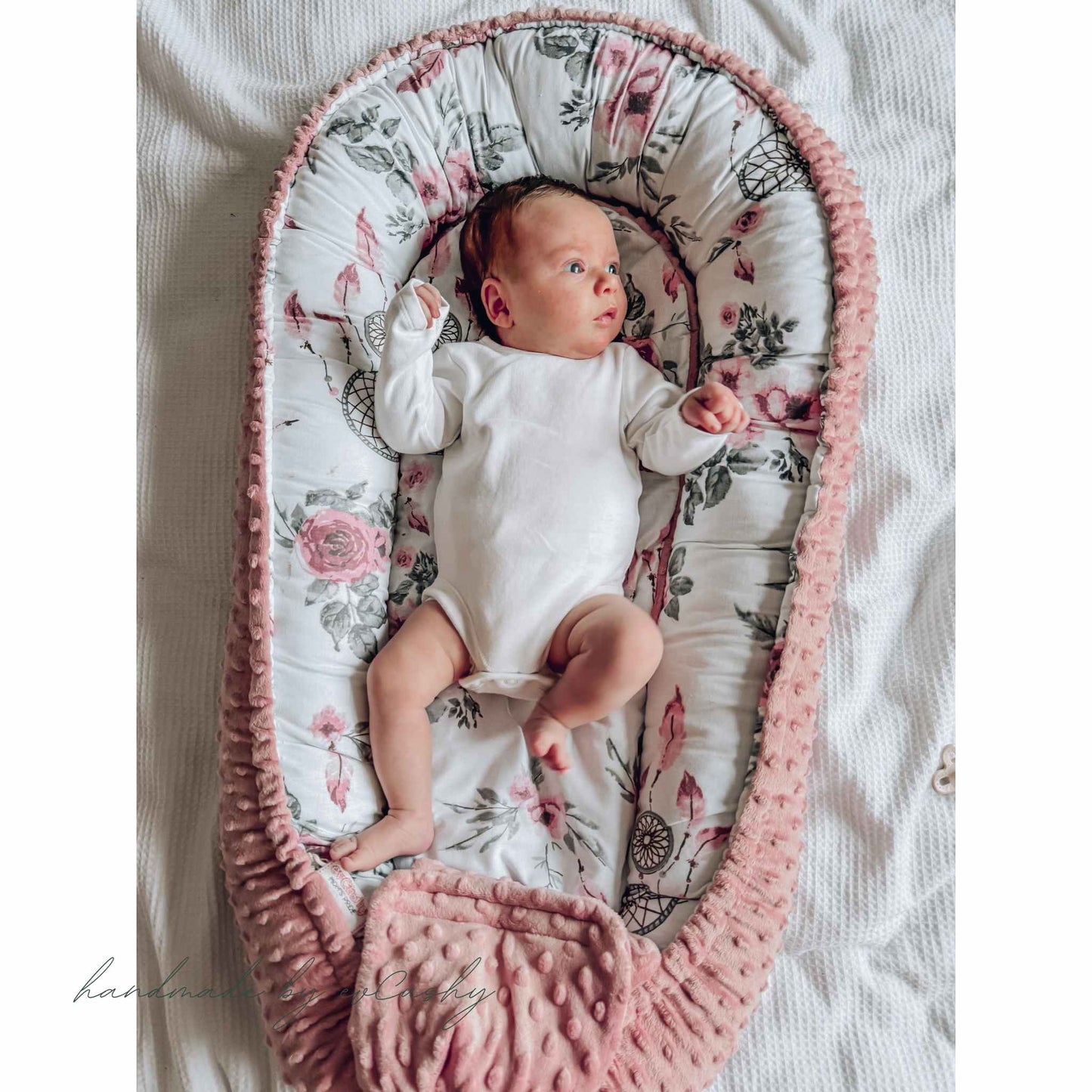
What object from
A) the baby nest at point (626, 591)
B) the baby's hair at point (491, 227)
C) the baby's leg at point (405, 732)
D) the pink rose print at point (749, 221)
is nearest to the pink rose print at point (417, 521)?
the baby nest at point (626, 591)

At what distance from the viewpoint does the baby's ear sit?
4.60 ft

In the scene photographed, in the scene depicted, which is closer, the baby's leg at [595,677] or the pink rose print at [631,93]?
the baby's leg at [595,677]

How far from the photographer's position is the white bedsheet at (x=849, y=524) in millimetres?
1248

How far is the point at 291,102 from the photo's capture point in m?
1.54

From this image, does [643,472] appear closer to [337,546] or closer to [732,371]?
[732,371]

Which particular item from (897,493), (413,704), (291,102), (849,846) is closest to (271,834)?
(413,704)

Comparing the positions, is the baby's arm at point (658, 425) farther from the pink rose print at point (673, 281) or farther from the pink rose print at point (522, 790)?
the pink rose print at point (522, 790)

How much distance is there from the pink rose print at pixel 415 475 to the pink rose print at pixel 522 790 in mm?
411

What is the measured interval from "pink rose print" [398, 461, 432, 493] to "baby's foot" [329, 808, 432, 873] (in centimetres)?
43

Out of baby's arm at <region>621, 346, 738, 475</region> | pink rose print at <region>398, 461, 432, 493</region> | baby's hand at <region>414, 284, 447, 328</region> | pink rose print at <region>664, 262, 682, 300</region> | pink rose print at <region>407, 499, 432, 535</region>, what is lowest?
pink rose print at <region>407, 499, 432, 535</region>

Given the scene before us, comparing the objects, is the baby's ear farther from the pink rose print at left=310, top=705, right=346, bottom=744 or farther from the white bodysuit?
the pink rose print at left=310, top=705, right=346, bottom=744

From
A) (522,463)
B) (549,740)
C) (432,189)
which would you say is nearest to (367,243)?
(432,189)

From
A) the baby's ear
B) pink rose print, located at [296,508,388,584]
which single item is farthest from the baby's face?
pink rose print, located at [296,508,388,584]

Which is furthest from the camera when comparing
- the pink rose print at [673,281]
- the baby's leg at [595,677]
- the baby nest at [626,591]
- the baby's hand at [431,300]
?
the pink rose print at [673,281]
